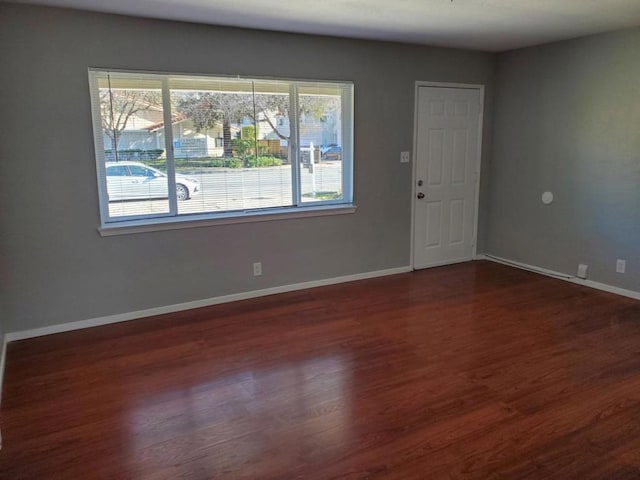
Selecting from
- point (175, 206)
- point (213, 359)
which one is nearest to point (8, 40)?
point (175, 206)

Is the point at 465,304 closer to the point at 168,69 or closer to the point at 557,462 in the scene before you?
the point at 557,462

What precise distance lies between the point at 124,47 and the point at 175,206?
126cm

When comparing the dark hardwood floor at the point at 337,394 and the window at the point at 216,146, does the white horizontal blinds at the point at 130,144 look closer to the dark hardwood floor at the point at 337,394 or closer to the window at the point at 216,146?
the window at the point at 216,146

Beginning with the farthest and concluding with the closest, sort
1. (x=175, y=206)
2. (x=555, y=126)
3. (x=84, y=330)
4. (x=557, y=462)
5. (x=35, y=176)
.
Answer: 1. (x=555, y=126)
2. (x=175, y=206)
3. (x=84, y=330)
4. (x=35, y=176)
5. (x=557, y=462)

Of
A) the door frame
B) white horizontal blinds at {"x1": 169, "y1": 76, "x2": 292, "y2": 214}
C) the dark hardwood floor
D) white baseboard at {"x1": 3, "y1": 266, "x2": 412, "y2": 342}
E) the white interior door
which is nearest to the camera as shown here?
the dark hardwood floor

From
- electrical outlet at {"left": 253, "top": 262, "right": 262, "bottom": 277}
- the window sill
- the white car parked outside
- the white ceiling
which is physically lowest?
electrical outlet at {"left": 253, "top": 262, "right": 262, "bottom": 277}

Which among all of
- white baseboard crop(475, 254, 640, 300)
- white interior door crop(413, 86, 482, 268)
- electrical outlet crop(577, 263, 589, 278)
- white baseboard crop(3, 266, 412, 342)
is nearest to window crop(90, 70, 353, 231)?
white baseboard crop(3, 266, 412, 342)

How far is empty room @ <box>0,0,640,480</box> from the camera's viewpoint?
240cm

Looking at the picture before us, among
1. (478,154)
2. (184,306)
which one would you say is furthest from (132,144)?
(478,154)

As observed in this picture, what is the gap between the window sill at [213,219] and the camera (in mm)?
3779

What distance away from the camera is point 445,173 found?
531 cm

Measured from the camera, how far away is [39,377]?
297cm

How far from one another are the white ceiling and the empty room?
1.5 inches

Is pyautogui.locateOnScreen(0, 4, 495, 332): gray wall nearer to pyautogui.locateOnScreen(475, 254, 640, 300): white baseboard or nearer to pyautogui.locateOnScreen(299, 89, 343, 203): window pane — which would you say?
pyautogui.locateOnScreen(299, 89, 343, 203): window pane
